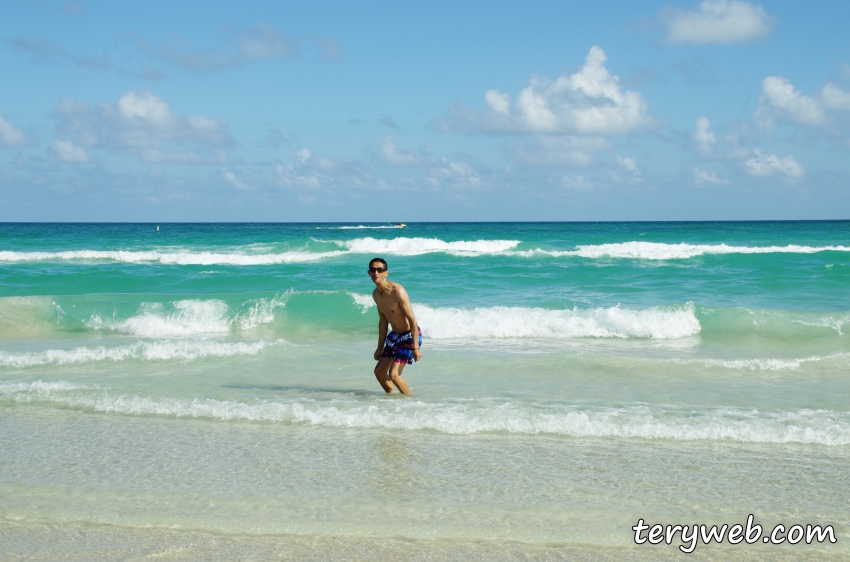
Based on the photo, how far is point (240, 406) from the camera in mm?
6660

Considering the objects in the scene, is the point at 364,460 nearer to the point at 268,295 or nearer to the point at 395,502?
the point at 395,502

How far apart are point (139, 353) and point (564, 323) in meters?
7.03

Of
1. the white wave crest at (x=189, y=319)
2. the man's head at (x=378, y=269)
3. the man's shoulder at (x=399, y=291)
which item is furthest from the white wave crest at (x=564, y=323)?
the man's head at (x=378, y=269)

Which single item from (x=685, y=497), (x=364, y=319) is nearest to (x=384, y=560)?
(x=685, y=497)

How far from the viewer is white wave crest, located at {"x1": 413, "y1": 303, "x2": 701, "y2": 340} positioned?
39.9 ft

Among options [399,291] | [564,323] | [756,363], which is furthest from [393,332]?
[564,323]

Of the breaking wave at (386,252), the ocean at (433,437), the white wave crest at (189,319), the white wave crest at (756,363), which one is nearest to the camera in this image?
the ocean at (433,437)

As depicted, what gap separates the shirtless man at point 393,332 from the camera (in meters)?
6.86

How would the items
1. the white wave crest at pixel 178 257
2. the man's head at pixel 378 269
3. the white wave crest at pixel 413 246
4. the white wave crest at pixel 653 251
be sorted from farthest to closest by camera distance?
the white wave crest at pixel 413 246 < the white wave crest at pixel 653 251 < the white wave crest at pixel 178 257 < the man's head at pixel 378 269

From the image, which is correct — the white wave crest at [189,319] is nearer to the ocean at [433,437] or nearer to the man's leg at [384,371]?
the ocean at [433,437]

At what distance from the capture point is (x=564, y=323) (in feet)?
40.8

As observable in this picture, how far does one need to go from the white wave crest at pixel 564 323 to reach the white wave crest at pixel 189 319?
11.1 feet

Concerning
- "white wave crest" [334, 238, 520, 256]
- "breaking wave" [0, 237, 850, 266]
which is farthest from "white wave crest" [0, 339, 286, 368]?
"white wave crest" [334, 238, 520, 256]

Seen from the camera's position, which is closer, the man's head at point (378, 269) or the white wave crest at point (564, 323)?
the man's head at point (378, 269)
